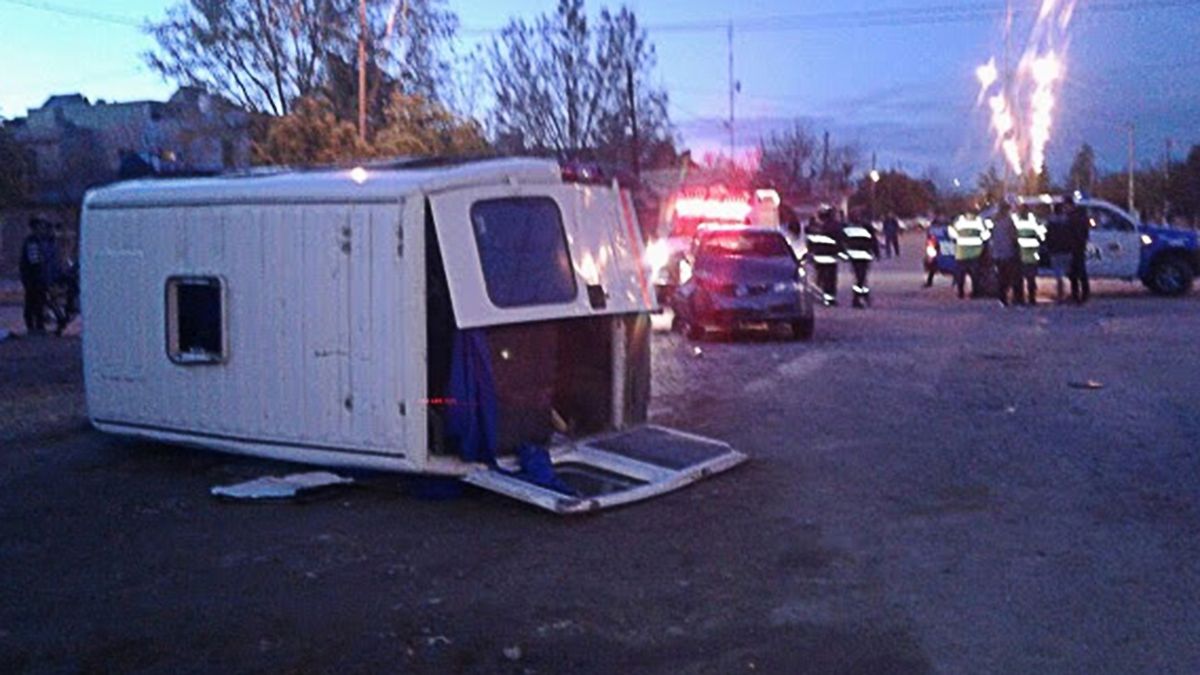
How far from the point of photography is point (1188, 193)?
63.2 m

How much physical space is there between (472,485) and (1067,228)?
1860cm

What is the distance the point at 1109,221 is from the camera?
29391mm

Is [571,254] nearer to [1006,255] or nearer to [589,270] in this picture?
[589,270]

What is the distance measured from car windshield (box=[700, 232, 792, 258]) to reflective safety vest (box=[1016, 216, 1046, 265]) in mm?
6157

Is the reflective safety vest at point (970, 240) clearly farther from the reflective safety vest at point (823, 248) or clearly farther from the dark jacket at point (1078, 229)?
the reflective safety vest at point (823, 248)

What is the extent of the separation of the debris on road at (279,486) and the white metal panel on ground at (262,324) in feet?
0.72

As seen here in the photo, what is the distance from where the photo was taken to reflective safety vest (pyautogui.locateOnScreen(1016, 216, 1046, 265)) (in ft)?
87.6

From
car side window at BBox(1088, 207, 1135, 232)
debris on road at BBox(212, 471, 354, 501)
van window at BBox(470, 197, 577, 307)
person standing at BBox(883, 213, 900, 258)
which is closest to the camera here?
debris on road at BBox(212, 471, 354, 501)

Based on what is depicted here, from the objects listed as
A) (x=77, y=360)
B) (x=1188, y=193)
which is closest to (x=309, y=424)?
(x=77, y=360)

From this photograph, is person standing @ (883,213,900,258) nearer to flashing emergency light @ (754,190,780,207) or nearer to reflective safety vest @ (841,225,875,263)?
flashing emergency light @ (754,190,780,207)

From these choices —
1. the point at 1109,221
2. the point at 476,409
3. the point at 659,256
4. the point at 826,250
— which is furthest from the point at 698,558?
the point at 1109,221

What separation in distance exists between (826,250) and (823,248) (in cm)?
7

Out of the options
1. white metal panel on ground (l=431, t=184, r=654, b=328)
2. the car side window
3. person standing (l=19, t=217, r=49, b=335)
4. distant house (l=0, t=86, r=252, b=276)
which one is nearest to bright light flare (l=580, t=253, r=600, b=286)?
white metal panel on ground (l=431, t=184, r=654, b=328)

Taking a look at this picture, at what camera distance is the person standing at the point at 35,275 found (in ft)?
77.7
